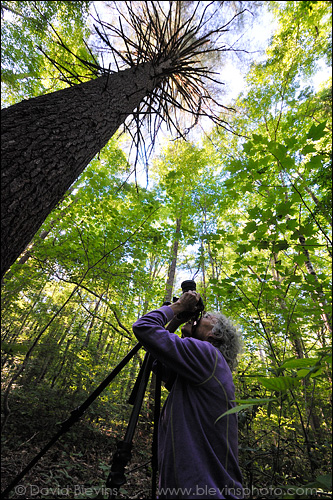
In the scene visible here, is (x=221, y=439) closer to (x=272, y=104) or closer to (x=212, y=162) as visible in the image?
(x=272, y=104)

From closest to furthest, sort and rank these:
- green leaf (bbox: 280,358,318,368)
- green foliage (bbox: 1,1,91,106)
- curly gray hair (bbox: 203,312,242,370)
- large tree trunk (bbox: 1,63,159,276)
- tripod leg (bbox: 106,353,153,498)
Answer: green leaf (bbox: 280,358,318,368) → tripod leg (bbox: 106,353,153,498) → large tree trunk (bbox: 1,63,159,276) → curly gray hair (bbox: 203,312,242,370) → green foliage (bbox: 1,1,91,106)

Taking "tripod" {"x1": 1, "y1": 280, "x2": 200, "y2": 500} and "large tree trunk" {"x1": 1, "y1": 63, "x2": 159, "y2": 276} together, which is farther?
"large tree trunk" {"x1": 1, "y1": 63, "x2": 159, "y2": 276}

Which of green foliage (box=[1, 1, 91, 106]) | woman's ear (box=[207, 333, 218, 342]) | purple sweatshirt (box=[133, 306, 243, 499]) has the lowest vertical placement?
purple sweatshirt (box=[133, 306, 243, 499])

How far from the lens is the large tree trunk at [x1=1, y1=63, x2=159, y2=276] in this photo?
1.10 metres

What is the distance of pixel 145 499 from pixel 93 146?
4.41m

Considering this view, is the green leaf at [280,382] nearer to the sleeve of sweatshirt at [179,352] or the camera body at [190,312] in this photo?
the sleeve of sweatshirt at [179,352]

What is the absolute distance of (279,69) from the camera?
487 centimetres

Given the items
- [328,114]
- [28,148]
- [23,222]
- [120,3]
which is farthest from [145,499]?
[120,3]

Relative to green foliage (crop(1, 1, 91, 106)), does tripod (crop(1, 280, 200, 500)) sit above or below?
below

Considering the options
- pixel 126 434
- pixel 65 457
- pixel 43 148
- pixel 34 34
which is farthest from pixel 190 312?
pixel 34 34

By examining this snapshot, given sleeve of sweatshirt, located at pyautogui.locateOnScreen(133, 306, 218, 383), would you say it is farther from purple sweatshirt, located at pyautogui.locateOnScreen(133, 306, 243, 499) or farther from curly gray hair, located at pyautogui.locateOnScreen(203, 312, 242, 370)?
curly gray hair, located at pyautogui.locateOnScreen(203, 312, 242, 370)

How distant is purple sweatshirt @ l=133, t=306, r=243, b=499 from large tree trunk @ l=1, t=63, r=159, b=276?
0.85 meters

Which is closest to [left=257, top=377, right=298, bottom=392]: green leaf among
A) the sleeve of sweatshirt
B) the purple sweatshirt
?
the purple sweatshirt

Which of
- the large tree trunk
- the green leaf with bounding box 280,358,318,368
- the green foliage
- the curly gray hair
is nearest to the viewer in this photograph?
the green leaf with bounding box 280,358,318,368
